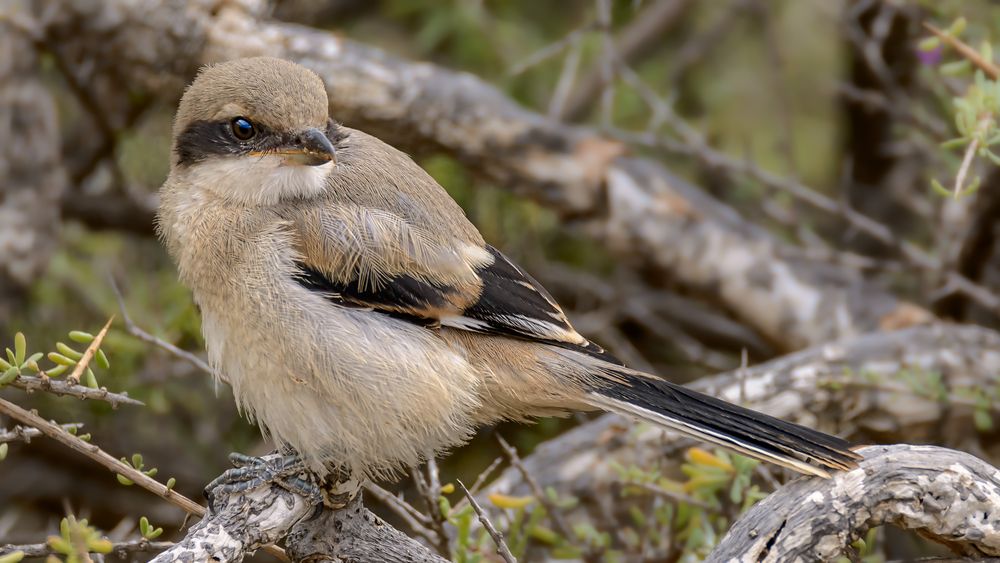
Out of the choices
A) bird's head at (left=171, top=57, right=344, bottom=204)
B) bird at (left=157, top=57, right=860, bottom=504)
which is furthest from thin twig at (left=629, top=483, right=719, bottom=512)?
bird's head at (left=171, top=57, right=344, bottom=204)

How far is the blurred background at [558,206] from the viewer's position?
4836 mm

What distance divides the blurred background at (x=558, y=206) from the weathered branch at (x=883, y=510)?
1104mm

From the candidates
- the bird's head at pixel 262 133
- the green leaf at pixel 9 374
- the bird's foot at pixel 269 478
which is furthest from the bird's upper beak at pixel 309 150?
the green leaf at pixel 9 374

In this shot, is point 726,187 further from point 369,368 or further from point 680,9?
point 369,368

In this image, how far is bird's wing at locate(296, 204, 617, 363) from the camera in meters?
3.21

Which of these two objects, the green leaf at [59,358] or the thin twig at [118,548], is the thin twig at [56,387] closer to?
the green leaf at [59,358]

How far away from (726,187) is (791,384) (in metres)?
2.57

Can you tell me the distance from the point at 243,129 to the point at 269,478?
1.10 metres

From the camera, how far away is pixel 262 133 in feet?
10.9

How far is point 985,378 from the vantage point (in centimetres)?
440

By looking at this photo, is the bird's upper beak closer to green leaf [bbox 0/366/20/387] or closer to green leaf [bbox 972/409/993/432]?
green leaf [bbox 0/366/20/387]

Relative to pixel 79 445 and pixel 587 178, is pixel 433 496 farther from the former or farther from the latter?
pixel 587 178

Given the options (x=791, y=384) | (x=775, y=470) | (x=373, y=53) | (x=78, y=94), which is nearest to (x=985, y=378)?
(x=791, y=384)

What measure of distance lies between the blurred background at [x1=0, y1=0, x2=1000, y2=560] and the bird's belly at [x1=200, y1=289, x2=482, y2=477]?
1190 mm
